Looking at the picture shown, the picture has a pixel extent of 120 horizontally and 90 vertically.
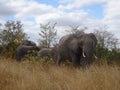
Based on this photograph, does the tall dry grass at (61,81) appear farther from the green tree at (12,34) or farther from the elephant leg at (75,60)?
the green tree at (12,34)

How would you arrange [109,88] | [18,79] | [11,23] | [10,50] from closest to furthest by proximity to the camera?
[109,88], [18,79], [10,50], [11,23]

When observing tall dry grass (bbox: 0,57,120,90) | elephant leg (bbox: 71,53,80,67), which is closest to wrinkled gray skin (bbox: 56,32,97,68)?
elephant leg (bbox: 71,53,80,67)

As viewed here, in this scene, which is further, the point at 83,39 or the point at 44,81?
the point at 83,39

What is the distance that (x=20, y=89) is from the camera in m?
8.03

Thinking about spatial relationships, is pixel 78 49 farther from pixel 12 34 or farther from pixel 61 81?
pixel 12 34

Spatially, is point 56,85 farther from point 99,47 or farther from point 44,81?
point 99,47

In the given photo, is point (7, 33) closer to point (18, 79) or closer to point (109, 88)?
point (18, 79)

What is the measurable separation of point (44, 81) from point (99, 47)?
1224 centimetres

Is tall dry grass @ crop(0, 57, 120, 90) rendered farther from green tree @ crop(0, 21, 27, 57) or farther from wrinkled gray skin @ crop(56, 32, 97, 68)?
green tree @ crop(0, 21, 27, 57)

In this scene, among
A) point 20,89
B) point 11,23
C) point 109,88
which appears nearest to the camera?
point 109,88

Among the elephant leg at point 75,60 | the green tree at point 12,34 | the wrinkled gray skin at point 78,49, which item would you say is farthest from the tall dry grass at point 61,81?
the green tree at point 12,34

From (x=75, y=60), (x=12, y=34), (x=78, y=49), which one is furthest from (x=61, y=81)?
(x=12, y=34)

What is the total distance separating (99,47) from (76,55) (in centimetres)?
537

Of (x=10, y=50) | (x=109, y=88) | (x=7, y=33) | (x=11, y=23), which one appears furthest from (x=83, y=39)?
(x=11, y=23)
